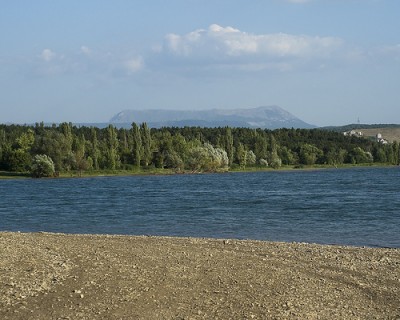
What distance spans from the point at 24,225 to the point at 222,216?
14.1 m

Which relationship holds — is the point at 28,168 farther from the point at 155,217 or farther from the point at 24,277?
the point at 24,277

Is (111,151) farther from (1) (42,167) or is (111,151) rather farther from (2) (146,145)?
(1) (42,167)

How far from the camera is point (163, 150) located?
14300 centimetres

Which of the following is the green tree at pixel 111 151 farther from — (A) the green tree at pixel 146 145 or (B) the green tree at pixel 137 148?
(A) the green tree at pixel 146 145

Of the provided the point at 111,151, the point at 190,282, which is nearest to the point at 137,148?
the point at 111,151

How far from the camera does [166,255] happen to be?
20.5 metres

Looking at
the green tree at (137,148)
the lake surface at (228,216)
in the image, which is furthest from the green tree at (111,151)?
the lake surface at (228,216)

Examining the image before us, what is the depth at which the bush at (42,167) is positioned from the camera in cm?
11519

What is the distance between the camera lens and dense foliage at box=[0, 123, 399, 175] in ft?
405

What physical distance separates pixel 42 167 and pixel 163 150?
35848mm

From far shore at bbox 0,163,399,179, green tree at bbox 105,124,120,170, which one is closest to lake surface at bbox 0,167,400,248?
far shore at bbox 0,163,399,179

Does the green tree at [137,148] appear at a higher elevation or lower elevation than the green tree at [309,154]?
higher

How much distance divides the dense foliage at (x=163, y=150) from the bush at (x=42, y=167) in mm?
284

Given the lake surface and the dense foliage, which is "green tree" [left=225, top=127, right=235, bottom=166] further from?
Result: the lake surface
